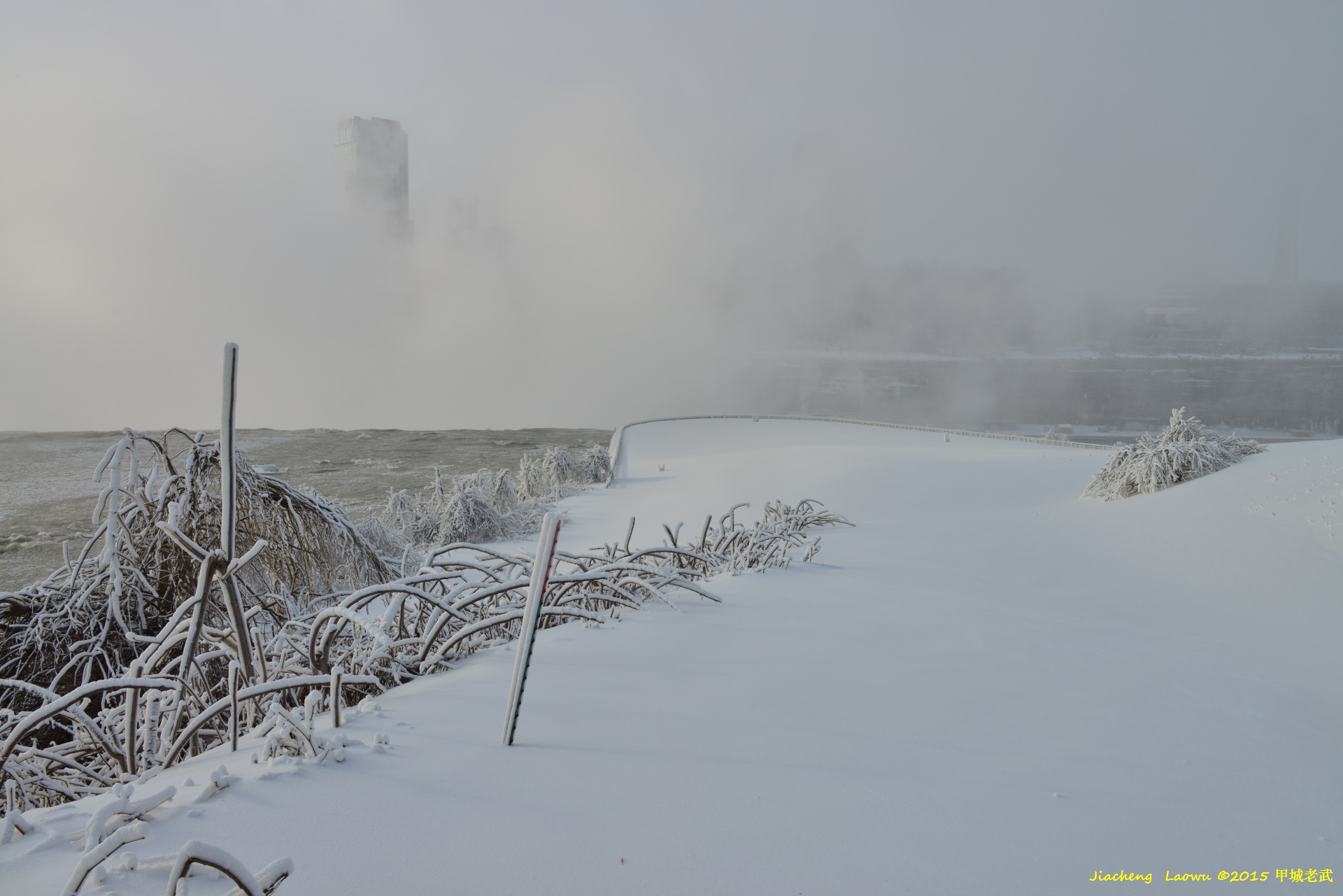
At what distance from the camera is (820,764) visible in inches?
39.2

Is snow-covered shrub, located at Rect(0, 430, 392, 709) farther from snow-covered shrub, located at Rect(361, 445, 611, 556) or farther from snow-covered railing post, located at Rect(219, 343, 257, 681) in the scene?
snow-covered shrub, located at Rect(361, 445, 611, 556)

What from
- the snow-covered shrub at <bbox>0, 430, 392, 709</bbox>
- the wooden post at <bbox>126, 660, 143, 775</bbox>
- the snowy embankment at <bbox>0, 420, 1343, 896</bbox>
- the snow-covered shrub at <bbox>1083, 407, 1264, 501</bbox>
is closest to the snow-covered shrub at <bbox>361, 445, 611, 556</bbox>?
the snow-covered shrub at <bbox>0, 430, 392, 709</bbox>

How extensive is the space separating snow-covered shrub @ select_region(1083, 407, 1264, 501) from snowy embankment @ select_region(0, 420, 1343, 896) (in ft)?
12.3

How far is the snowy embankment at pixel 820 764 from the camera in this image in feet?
2.38

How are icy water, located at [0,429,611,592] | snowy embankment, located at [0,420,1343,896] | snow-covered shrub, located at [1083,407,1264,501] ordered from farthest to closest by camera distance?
1. snow-covered shrub, located at [1083,407,1264,501]
2. icy water, located at [0,429,611,592]
3. snowy embankment, located at [0,420,1343,896]

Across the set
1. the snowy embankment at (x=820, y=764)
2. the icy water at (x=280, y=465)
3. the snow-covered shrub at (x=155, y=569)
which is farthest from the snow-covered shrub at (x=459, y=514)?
the snowy embankment at (x=820, y=764)

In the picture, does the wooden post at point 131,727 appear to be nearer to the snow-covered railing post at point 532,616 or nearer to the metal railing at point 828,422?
the snow-covered railing post at point 532,616

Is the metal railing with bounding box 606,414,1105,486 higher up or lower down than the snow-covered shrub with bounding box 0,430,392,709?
higher up

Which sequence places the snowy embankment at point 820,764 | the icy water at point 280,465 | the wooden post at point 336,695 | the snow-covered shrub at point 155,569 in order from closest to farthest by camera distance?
the snowy embankment at point 820,764 < the wooden post at point 336,695 < the snow-covered shrub at point 155,569 < the icy water at point 280,465

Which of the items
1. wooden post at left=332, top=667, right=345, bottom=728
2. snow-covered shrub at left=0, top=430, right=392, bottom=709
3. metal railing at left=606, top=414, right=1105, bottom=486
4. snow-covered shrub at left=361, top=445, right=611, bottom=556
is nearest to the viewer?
Answer: wooden post at left=332, top=667, right=345, bottom=728

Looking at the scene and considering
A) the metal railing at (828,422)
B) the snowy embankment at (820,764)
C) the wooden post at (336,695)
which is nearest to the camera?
the snowy embankment at (820,764)

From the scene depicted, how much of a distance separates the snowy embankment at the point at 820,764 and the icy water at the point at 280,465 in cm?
146

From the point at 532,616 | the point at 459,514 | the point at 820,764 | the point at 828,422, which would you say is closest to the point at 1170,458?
the point at 459,514

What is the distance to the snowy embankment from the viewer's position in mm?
726
